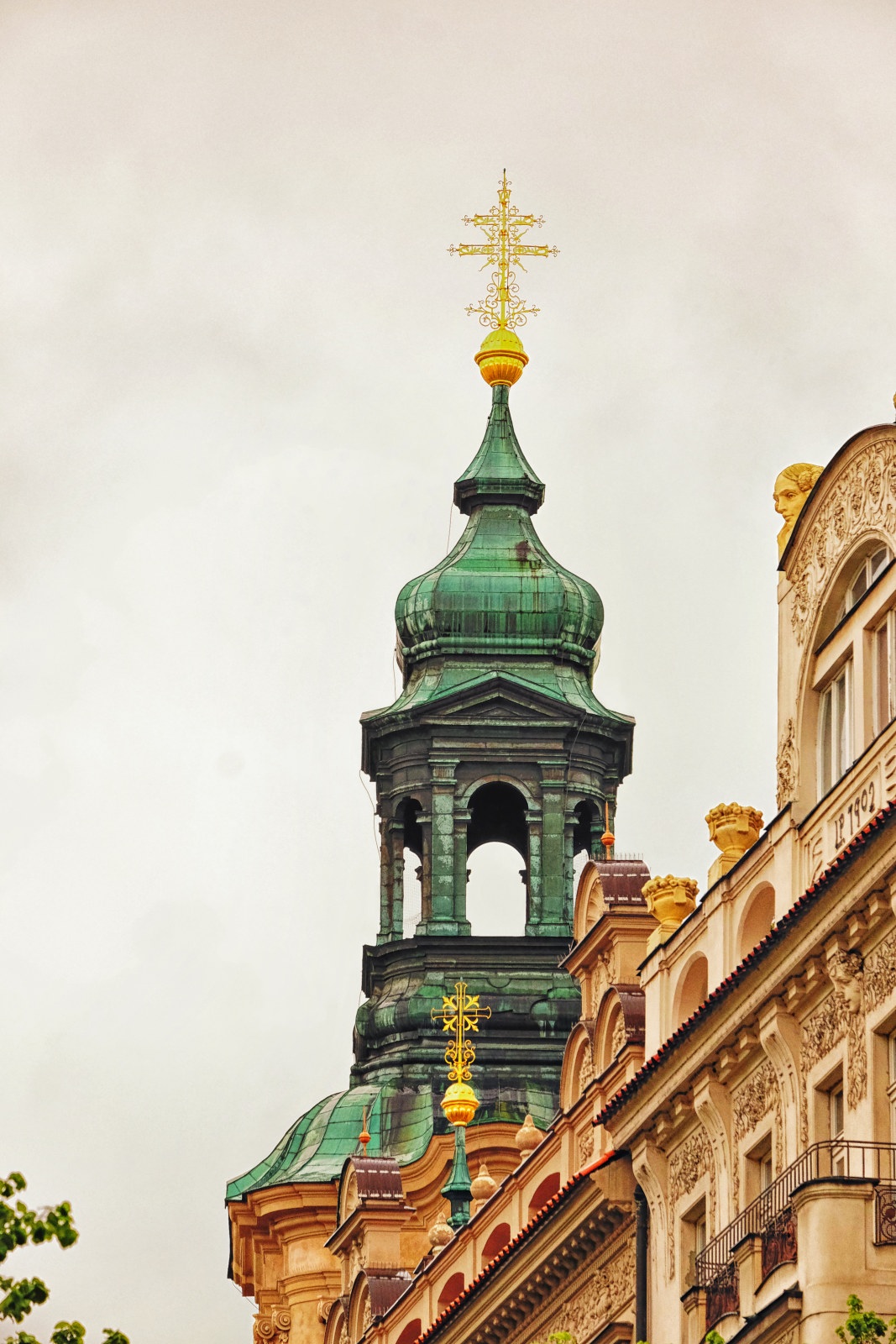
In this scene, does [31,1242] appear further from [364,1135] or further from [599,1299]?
[364,1135]

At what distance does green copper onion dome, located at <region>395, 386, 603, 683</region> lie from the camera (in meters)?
91.2

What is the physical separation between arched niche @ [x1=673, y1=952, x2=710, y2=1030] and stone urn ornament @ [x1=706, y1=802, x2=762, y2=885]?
967 millimetres

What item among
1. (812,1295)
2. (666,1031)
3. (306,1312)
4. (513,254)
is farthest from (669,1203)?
(513,254)

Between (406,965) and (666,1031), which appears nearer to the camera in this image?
(666,1031)

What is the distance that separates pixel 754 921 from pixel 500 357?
48761mm

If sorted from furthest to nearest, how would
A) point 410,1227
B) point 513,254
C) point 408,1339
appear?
point 513,254 < point 410,1227 < point 408,1339

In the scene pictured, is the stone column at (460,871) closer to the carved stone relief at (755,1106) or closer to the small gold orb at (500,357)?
the small gold orb at (500,357)

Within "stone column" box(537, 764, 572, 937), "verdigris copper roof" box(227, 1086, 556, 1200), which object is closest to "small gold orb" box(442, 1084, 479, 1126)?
"verdigris copper roof" box(227, 1086, 556, 1200)

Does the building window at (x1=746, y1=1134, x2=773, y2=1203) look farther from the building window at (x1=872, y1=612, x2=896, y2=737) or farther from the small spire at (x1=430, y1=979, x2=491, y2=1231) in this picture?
the small spire at (x1=430, y1=979, x2=491, y2=1231)

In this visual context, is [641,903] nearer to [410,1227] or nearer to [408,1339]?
[408,1339]

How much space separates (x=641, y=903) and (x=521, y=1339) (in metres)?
5.89

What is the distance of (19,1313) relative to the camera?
130 feet

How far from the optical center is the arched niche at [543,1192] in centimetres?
5741

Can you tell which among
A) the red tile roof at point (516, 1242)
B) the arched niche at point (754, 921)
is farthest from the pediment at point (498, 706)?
the arched niche at point (754, 921)
